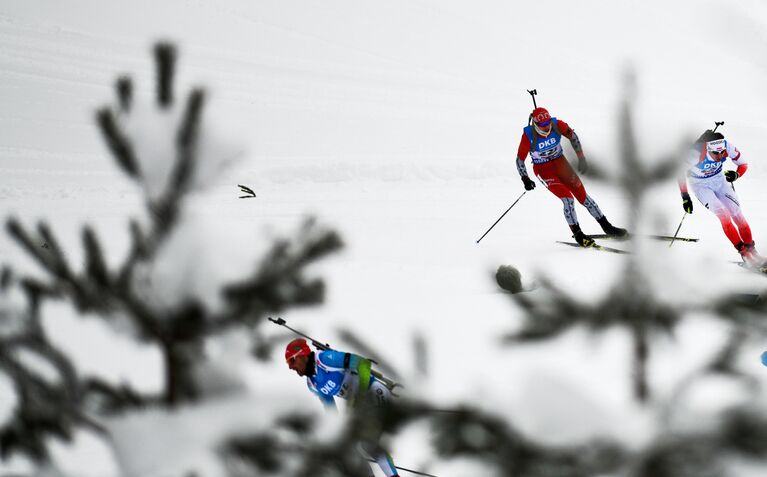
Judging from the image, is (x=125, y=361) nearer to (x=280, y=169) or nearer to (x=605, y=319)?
(x=605, y=319)

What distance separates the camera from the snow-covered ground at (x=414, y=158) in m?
2.06

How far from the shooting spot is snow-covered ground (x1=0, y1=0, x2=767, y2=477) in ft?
6.76

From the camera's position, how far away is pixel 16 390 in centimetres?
220

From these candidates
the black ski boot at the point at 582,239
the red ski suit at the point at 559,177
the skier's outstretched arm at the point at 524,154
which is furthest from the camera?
the black ski boot at the point at 582,239

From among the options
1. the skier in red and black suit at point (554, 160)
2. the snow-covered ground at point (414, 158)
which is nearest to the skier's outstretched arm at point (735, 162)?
the snow-covered ground at point (414, 158)

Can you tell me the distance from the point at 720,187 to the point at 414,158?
9.43 metres

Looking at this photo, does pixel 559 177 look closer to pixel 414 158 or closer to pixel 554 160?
pixel 554 160

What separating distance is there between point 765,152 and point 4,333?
1851 cm

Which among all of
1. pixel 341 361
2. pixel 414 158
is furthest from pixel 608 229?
pixel 414 158

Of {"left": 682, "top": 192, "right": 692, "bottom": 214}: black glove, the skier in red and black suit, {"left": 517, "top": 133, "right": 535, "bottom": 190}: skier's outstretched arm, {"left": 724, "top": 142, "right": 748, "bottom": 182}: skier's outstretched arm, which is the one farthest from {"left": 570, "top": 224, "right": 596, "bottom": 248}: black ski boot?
{"left": 724, "top": 142, "right": 748, "bottom": 182}: skier's outstretched arm

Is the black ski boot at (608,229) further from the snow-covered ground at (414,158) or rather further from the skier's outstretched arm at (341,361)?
the skier's outstretched arm at (341,361)

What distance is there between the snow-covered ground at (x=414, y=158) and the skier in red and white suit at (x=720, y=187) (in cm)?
73

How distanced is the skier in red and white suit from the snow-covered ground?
2.41 feet

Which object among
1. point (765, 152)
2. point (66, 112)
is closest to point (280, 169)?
point (66, 112)
